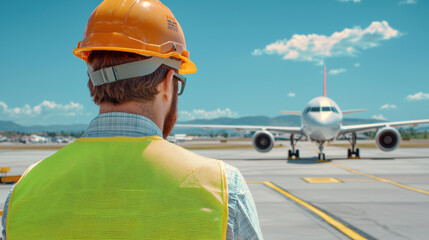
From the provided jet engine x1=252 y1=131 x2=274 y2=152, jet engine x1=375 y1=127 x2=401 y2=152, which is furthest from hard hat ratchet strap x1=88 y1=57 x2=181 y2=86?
jet engine x1=375 y1=127 x2=401 y2=152

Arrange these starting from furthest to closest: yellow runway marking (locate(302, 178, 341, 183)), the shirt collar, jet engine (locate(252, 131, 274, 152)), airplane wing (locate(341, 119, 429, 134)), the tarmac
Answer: airplane wing (locate(341, 119, 429, 134)) → jet engine (locate(252, 131, 274, 152)) → yellow runway marking (locate(302, 178, 341, 183)) → the tarmac → the shirt collar

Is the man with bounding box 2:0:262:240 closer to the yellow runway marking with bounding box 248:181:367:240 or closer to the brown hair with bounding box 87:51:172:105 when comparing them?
the brown hair with bounding box 87:51:172:105

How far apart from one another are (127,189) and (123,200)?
4cm

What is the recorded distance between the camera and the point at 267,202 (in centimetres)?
740

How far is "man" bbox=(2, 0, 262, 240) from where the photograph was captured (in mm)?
1097

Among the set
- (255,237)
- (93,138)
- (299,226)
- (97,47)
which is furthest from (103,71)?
(299,226)

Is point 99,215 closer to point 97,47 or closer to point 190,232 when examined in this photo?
point 190,232

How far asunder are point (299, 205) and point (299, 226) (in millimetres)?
1649

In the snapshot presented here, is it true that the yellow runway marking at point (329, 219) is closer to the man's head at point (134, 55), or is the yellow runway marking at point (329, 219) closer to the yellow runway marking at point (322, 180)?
the yellow runway marking at point (322, 180)

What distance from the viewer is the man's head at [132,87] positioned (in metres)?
1.39

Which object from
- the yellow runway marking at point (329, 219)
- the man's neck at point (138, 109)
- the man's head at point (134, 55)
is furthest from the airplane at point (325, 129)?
the man's neck at point (138, 109)

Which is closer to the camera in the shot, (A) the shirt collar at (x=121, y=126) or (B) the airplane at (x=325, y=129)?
(A) the shirt collar at (x=121, y=126)

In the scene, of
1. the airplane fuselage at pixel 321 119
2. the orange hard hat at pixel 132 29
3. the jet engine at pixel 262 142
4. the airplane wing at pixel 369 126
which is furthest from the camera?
the airplane wing at pixel 369 126

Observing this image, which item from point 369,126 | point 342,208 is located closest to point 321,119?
point 369,126
